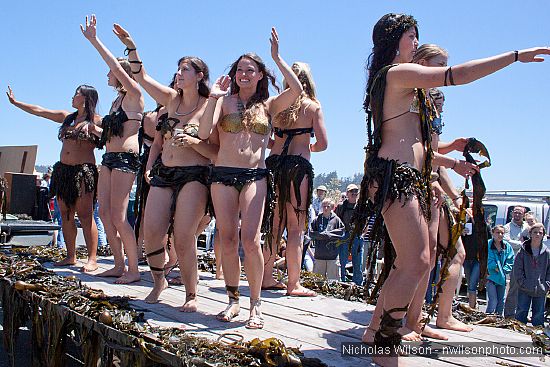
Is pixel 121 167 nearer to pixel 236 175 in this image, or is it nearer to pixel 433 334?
pixel 236 175

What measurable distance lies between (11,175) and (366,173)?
833 centimetres

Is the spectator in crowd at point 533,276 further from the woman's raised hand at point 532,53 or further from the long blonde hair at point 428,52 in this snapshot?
the woman's raised hand at point 532,53

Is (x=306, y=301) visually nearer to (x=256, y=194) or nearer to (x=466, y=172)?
(x=256, y=194)

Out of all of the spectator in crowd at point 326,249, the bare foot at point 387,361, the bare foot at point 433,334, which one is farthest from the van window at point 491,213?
the bare foot at point 387,361

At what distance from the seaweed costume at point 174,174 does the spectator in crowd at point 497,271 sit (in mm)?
5401

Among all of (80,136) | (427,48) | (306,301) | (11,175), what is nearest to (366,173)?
(427,48)

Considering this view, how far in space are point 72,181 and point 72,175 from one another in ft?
0.22

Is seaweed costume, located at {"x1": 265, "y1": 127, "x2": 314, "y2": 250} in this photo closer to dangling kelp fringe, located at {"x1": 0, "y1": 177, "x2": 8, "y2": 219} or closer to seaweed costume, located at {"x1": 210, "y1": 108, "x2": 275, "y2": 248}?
seaweed costume, located at {"x1": 210, "y1": 108, "x2": 275, "y2": 248}

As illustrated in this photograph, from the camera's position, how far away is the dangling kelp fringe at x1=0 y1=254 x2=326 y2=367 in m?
3.15

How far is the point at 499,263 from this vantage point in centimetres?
866

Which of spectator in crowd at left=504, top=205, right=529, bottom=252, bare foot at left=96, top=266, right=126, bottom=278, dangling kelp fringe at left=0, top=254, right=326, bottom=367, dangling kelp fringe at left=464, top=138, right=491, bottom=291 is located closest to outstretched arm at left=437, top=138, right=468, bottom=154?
dangling kelp fringe at left=464, top=138, right=491, bottom=291

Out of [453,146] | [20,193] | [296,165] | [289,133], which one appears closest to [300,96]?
[289,133]

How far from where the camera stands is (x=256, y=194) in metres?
4.29

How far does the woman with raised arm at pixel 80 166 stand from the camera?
258 inches
